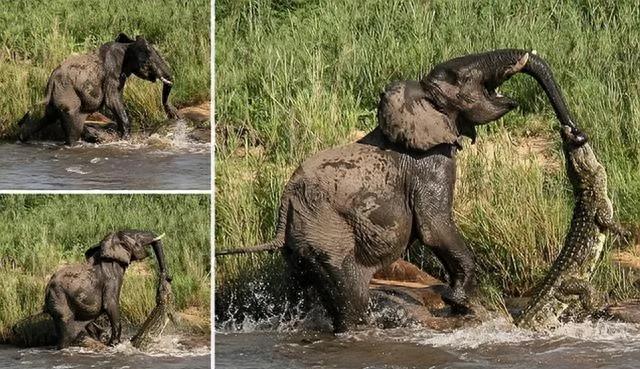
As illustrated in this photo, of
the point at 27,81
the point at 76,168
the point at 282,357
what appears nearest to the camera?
the point at 282,357

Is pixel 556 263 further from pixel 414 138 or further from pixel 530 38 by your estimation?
pixel 530 38

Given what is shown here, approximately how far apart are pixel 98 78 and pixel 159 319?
2477 millimetres

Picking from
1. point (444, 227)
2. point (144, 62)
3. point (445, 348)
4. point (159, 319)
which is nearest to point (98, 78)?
point (144, 62)

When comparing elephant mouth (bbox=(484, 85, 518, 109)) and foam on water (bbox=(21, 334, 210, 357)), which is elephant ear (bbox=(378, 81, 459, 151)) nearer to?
elephant mouth (bbox=(484, 85, 518, 109))

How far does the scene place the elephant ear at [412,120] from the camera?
752 cm

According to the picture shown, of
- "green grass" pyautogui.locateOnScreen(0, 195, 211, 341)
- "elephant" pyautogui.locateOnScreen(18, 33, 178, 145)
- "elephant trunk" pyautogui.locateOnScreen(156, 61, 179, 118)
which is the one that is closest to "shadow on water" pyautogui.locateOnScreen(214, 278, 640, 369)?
"green grass" pyautogui.locateOnScreen(0, 195, 211, 341)

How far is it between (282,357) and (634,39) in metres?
4.78

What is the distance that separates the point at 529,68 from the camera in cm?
753

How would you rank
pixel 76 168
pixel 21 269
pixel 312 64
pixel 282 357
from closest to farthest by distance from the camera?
pixel 282 357
pixel 76 168
pixel 21 269
pixel 312 64

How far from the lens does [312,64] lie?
10.7 metres

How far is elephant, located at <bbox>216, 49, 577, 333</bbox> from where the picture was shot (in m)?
7.53

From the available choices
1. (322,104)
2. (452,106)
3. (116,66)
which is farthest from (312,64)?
(452,106)

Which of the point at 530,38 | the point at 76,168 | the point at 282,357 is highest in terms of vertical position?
the point at 530,38

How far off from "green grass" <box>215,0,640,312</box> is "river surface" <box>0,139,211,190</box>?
0.50 m
